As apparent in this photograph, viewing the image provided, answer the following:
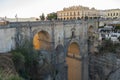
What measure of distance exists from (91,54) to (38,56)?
37.5ft

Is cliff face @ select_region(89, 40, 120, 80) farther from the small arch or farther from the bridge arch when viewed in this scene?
the bridge arch

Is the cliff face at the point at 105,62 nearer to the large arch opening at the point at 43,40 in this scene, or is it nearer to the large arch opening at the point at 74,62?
the large arch opening at the point at 74,62

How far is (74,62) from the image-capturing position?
88.5 ft

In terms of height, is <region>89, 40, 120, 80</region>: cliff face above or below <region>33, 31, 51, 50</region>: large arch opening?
below

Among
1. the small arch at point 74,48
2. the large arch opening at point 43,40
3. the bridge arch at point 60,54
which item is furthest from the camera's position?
the small arch at point 74,48

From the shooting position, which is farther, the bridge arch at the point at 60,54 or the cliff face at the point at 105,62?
the cliff face at the point at 105,62

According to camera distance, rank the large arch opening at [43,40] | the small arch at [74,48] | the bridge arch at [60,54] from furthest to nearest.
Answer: the small arch at [74,48], the bridge arch at [60,54], the large arch opening at [43,40]

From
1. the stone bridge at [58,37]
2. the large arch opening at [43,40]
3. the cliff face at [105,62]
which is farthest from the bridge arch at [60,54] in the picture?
the cliff face at [105,62]

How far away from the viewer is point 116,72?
22.4 m

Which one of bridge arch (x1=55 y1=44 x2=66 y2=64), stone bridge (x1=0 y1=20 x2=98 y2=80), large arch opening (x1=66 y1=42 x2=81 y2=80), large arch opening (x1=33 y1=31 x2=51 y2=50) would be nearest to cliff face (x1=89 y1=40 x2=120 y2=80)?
stone bridge (x1=0 y1=20 x2=98 y2=80)

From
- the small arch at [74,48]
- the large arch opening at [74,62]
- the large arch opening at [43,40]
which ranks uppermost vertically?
the large arch opening at [43,40]

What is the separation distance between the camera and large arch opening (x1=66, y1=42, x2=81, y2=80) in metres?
26.4

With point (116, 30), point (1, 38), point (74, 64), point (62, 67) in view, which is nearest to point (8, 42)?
point (1, 38)

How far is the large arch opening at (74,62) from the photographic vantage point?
26.4 meters
